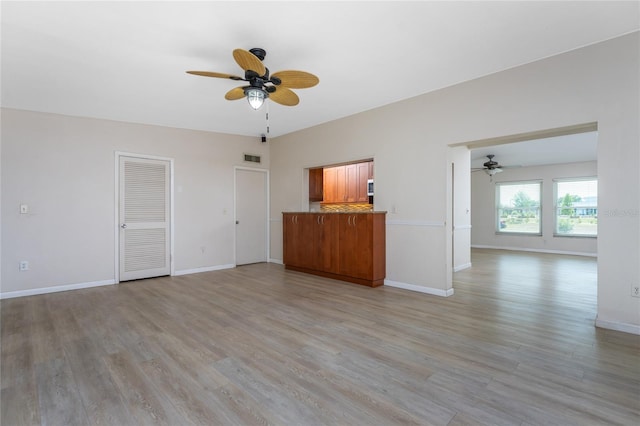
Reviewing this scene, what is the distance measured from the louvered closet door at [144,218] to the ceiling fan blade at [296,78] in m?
3.58

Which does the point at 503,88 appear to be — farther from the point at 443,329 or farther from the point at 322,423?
the point at 322,423

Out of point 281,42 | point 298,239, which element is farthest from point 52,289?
A: point 281,42

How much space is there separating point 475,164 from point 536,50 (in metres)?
6.67

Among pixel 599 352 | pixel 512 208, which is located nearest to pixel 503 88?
pixel 599 352

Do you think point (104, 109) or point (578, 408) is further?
point (104, 109)

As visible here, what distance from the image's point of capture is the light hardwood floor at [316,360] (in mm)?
1756

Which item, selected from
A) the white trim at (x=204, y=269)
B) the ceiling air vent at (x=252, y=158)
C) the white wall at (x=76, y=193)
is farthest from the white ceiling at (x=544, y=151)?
the white wall at (x=76, y=193)

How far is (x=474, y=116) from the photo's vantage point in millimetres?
3773

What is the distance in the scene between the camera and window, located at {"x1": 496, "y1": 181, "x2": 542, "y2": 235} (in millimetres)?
9109

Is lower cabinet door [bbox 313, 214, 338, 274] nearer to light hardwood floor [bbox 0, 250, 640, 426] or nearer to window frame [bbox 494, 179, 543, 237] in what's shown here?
light hardwood floor [bbox 0, 250, 640, 426]

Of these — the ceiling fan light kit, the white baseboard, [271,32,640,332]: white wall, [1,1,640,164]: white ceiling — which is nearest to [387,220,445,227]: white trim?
[271,32,640,332]: white wall

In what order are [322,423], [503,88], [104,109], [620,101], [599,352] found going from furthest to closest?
[104,109]
[503,88]
[620,101]
[599,352]
[322,423]

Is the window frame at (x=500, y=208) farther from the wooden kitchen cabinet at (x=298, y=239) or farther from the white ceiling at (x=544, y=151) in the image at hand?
the wooden kitchen cabinet at (x=298, y=239)

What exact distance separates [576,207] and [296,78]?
9.27 meters
